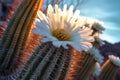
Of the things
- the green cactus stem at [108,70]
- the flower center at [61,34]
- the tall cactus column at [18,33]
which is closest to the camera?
the flower center at [61,34]

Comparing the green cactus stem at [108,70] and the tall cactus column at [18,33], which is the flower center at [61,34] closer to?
the tall cactus column at [18,33]

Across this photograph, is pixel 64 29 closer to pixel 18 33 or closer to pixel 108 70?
pixel 18 33

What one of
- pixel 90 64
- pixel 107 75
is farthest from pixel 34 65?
pixel 107 75

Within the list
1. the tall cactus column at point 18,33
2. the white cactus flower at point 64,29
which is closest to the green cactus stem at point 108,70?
the tall cactus column at point 18,33

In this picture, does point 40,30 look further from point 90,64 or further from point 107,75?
point 107,75

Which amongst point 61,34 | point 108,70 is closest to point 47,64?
point 61,34

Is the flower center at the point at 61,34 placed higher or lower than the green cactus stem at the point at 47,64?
higher
